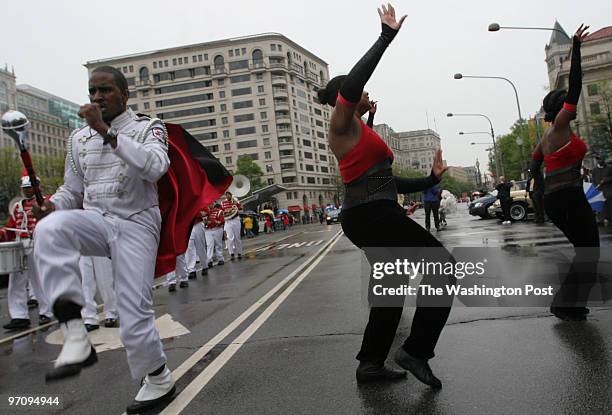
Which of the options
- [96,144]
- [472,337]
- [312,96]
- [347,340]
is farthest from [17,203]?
[312,96]

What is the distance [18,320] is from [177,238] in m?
4.85

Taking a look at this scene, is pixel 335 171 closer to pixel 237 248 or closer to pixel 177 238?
pixel 237 248

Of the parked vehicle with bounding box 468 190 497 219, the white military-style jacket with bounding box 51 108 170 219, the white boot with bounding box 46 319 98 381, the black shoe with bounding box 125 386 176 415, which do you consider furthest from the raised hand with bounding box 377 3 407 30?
the parked vehicle with bounding box 468 190 497 219

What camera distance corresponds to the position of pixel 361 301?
20.0ft

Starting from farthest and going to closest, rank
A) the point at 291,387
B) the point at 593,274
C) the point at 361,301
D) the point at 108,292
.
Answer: the point at 108,292 < the point at 361,301 < the point at 593,274 < the point at 291,387

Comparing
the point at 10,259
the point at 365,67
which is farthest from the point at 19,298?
the point at 365,67

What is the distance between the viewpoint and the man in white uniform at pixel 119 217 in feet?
9.12

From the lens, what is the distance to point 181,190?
12.1 ft

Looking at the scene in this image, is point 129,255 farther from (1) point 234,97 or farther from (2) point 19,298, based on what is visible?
(1) point 234,97

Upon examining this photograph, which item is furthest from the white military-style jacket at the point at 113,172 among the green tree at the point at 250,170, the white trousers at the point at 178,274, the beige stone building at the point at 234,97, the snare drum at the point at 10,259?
the beige stone building at the point at 234,97

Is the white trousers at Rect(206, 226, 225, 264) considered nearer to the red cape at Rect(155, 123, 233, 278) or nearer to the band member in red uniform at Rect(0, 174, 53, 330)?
the band member in red uniform at Rect(0, 174, 53, 330)

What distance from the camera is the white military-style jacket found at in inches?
127

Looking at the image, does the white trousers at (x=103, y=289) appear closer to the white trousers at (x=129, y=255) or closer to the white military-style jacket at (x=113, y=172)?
the white military-style jacket at (x=113, y=172)

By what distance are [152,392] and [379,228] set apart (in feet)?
5.59
